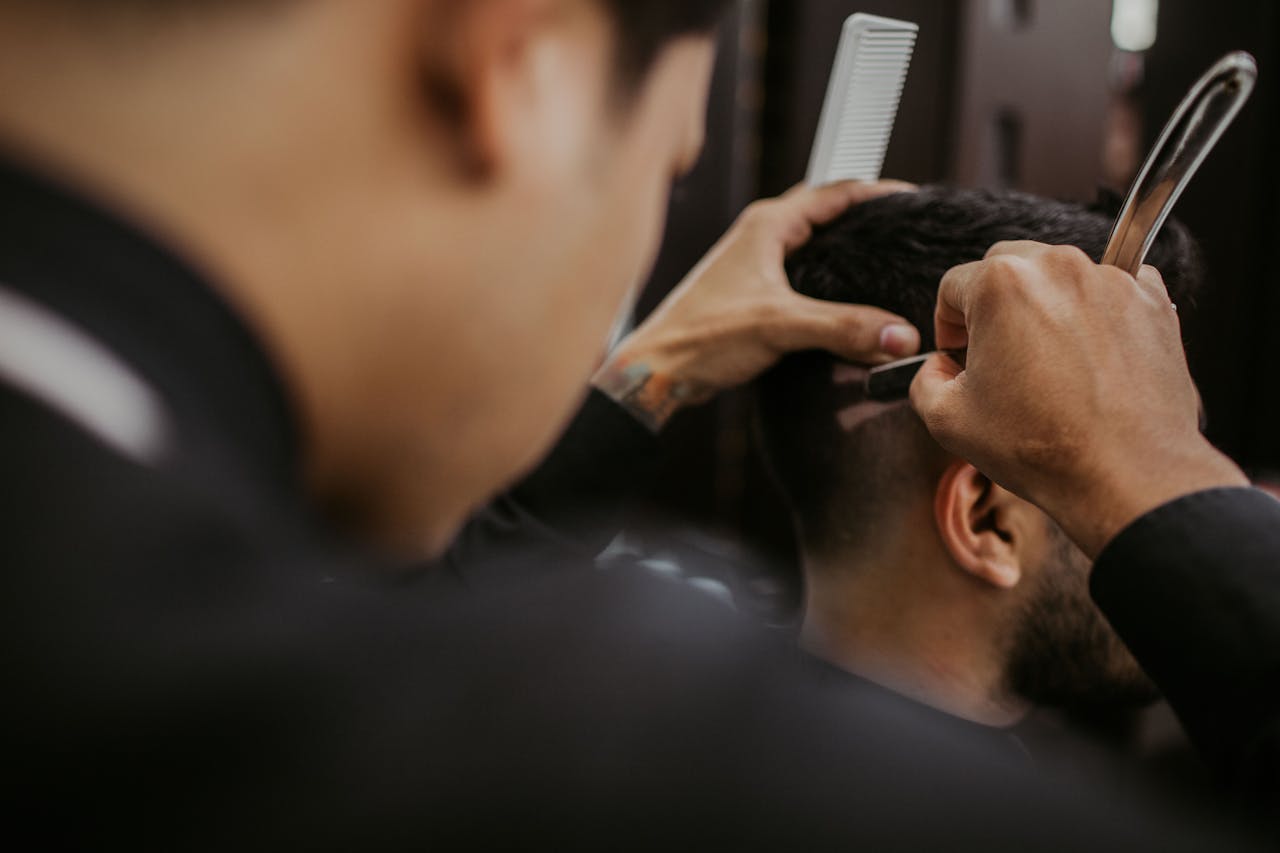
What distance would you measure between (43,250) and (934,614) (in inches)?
37.1

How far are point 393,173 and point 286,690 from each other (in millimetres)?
214

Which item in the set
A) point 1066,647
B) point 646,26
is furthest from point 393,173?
point 1066,647

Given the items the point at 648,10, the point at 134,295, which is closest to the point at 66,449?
the point at 134,295

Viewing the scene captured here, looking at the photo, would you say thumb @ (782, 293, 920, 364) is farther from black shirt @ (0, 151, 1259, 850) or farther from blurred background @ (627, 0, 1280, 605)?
black shirt @ (0, 151, 1259, 850)

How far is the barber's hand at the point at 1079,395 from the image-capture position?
0.67 metres

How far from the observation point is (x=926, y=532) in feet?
3.56

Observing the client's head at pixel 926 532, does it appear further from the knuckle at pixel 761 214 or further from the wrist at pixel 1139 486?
the wrist at pixel 1139 486

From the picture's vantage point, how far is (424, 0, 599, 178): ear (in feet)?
1.41

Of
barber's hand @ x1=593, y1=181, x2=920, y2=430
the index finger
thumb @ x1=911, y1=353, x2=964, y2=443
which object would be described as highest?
the index finger

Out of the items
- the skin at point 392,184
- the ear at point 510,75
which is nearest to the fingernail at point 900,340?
the skin at point 392,184

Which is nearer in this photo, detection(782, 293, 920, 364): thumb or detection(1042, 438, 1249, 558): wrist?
detection(1042, 438, 1249, 558): wrist

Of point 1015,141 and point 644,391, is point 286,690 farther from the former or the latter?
point 1015,141

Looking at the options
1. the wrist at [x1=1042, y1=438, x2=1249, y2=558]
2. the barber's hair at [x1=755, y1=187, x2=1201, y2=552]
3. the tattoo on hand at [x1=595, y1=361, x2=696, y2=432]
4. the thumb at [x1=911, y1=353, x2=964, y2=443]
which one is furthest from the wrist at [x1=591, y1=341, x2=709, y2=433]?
the wrist at [x1=1042, y1=438, x2=1249, y2=558]

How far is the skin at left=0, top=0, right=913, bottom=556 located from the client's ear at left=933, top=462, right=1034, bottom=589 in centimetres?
58
